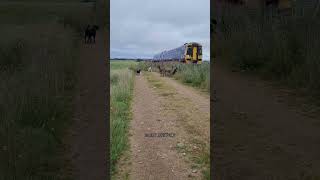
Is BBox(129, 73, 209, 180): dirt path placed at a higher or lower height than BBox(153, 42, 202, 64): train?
lower

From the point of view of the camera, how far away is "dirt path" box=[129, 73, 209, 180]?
636cm

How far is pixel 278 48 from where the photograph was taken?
40.3 feet

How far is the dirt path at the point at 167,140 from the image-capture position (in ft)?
20.9

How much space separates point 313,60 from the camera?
10.4 m

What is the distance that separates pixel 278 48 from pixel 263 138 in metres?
5.86
